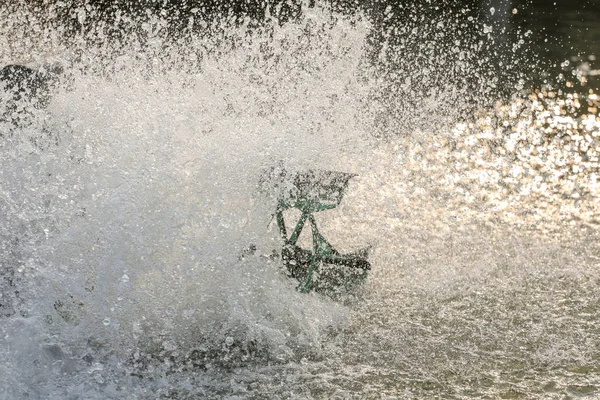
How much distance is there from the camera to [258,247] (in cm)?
586

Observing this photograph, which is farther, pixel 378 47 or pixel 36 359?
pixel 378 47

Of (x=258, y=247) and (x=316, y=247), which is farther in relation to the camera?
(x=258, y=247)

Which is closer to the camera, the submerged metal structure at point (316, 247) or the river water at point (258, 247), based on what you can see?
the river water at point (258, 247)

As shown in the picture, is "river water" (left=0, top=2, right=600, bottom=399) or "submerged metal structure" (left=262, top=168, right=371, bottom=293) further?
"submerged metal structure" (left=262, top=168, right=371, bottom=293)

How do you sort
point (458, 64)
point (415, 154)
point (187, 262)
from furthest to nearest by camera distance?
point (458, 64) < point (415, 154) < point (187, 262)

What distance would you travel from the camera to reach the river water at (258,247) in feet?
16.5

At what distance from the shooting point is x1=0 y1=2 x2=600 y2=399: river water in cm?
503

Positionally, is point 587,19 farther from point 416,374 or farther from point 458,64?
point 416,374

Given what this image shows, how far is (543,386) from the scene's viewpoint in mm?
4898

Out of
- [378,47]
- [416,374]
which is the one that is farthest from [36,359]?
[378,47]

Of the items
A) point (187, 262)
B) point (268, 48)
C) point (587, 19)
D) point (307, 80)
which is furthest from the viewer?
point (587, 19)

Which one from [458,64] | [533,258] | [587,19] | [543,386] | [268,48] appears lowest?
[543,386]

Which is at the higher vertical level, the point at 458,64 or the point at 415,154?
the point at 458,64

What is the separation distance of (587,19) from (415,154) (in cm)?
790
